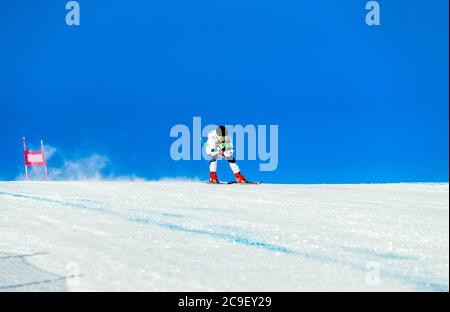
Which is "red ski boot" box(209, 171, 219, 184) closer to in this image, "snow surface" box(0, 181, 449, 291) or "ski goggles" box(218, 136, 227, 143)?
"ski goggles" box(218, 136, 227, 143)

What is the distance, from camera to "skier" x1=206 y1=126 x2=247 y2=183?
505 inches

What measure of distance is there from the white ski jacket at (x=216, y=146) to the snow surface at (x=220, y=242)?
2.27m

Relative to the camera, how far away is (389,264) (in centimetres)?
521

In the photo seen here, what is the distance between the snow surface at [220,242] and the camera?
15.3 feet

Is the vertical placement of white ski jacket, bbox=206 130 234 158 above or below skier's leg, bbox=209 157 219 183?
above

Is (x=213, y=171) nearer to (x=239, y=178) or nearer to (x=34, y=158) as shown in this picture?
(x=239, y=178)

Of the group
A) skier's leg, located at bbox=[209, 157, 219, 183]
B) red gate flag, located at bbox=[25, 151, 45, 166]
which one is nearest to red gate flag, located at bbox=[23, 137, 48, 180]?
red gate flag, located at bbox=[25, 151, 45, 166]

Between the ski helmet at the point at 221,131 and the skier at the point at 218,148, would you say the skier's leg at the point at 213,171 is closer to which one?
the skier at the point at 218,148

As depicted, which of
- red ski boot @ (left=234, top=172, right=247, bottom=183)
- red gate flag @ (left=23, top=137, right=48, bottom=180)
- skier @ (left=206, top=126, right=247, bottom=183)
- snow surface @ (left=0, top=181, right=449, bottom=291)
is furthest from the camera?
red gate flag @ (left=23, top=137, right=48, bottom=180)

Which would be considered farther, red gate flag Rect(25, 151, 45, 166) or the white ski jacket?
red gate flag Rect(25, 151, 45, 166)

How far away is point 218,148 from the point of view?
42.2ft

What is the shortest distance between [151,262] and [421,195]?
734 centimetres

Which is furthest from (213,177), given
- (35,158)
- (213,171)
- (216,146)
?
(35,158)
